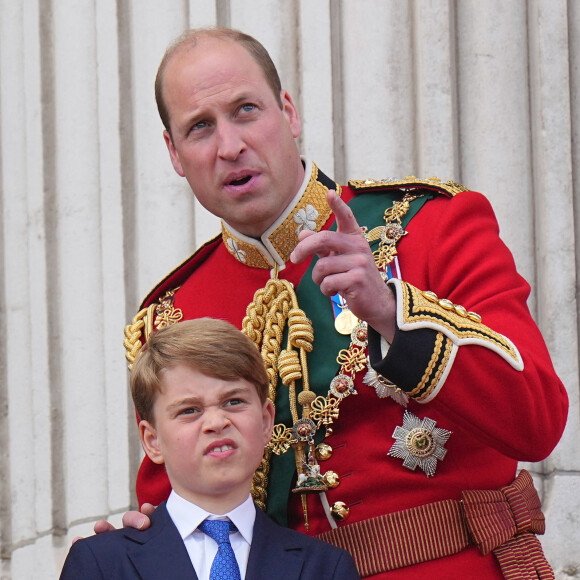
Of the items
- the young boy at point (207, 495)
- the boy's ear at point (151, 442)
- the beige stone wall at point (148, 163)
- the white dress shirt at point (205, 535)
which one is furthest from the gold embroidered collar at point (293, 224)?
the beige stone wall at point (148, 163)

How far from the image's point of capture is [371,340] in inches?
74.6

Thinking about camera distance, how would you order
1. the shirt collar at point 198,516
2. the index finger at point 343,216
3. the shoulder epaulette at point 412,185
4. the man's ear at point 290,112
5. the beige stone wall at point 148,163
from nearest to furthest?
the index finger at point 343,216
the shirt collar at point 198,516
the shoulder epaulette at point 412,185
the man's ear at point 290,112
the beige stone wall at point 148,163

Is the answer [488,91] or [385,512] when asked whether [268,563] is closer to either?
[385,512]

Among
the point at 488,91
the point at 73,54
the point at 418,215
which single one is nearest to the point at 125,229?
the point at 73,54

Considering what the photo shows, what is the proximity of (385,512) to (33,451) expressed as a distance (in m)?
1.65

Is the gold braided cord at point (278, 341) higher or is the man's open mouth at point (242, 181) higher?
the man's open mouth at point (242, 181)

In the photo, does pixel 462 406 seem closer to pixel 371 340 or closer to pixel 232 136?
pixel 371 340

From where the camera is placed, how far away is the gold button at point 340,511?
6.94ft

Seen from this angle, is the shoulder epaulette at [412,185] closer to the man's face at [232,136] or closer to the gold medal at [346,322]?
the man's face at [232,136]

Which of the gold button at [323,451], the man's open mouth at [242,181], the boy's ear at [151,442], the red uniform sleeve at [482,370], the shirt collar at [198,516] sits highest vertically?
the man's open mouth at [242,181]

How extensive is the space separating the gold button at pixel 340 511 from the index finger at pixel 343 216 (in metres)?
0.51

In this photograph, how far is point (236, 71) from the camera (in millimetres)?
2312

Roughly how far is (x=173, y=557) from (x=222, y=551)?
3.0 inches

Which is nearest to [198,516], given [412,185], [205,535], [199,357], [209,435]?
[205,535]
